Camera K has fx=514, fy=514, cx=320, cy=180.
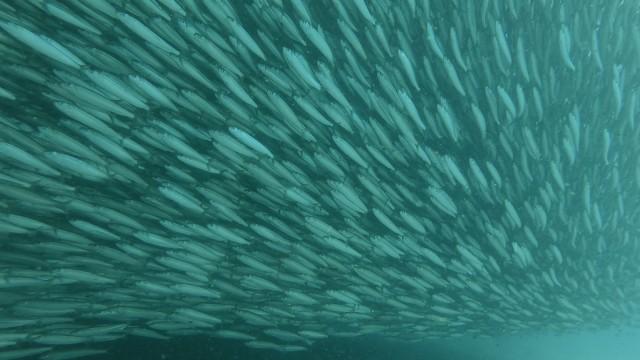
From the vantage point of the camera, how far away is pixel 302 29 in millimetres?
4527

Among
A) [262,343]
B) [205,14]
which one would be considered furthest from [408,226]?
[205,14]

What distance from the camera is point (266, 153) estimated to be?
4.38 meters

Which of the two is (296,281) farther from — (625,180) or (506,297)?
(625,180)

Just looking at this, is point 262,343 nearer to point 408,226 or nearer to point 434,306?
point 408,226

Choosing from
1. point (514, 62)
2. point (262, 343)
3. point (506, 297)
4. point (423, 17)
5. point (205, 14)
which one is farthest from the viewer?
point (506, 297)

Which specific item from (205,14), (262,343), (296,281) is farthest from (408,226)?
(205,14)

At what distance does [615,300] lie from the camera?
1452 cm

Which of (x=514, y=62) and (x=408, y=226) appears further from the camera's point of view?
(x=514, y=62)


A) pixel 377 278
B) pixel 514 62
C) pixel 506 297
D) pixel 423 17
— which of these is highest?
pixel 514 62

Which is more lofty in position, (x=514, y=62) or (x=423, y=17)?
(x=514, y=62)

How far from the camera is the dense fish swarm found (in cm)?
381

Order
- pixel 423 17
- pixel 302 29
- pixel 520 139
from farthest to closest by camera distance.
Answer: pixel 520 139, pixel 423 17, pixel 302 29

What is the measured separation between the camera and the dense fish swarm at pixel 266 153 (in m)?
3.81

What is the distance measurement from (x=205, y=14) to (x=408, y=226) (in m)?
3.81
